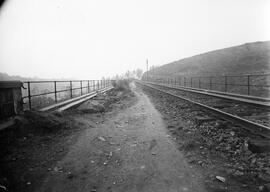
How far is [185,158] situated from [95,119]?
428cm

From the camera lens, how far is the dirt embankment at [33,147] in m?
2.90

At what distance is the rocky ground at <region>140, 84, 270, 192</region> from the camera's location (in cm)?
261

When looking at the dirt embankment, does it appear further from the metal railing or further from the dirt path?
the metal railing

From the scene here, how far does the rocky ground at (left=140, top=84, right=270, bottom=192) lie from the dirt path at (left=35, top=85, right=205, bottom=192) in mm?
250

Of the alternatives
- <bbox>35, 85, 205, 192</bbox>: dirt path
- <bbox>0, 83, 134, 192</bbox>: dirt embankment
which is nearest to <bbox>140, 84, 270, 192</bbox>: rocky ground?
<bbox>35, 85, 205, 192</bbox>: dirt path

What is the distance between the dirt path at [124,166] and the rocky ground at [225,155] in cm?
25

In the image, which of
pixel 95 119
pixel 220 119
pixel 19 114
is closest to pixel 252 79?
pixel 220 119

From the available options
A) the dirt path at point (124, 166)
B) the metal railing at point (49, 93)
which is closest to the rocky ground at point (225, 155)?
the dirt path at point (124, 166)

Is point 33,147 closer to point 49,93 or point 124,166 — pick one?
point 124,166

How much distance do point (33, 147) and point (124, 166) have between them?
2399 millimetres

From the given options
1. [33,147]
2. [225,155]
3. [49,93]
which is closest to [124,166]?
[225,155]

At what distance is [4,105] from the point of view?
4.87 metres

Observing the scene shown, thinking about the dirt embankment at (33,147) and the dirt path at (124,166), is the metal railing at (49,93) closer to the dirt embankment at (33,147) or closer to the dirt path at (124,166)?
the dirt embankment at (33,147)

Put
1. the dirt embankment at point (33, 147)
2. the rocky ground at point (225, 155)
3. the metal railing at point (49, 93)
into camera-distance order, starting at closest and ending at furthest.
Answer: the rocky ground at point (225, 155), the dirt embankment at point (33, 147), the metal railing at point (49, 93)
